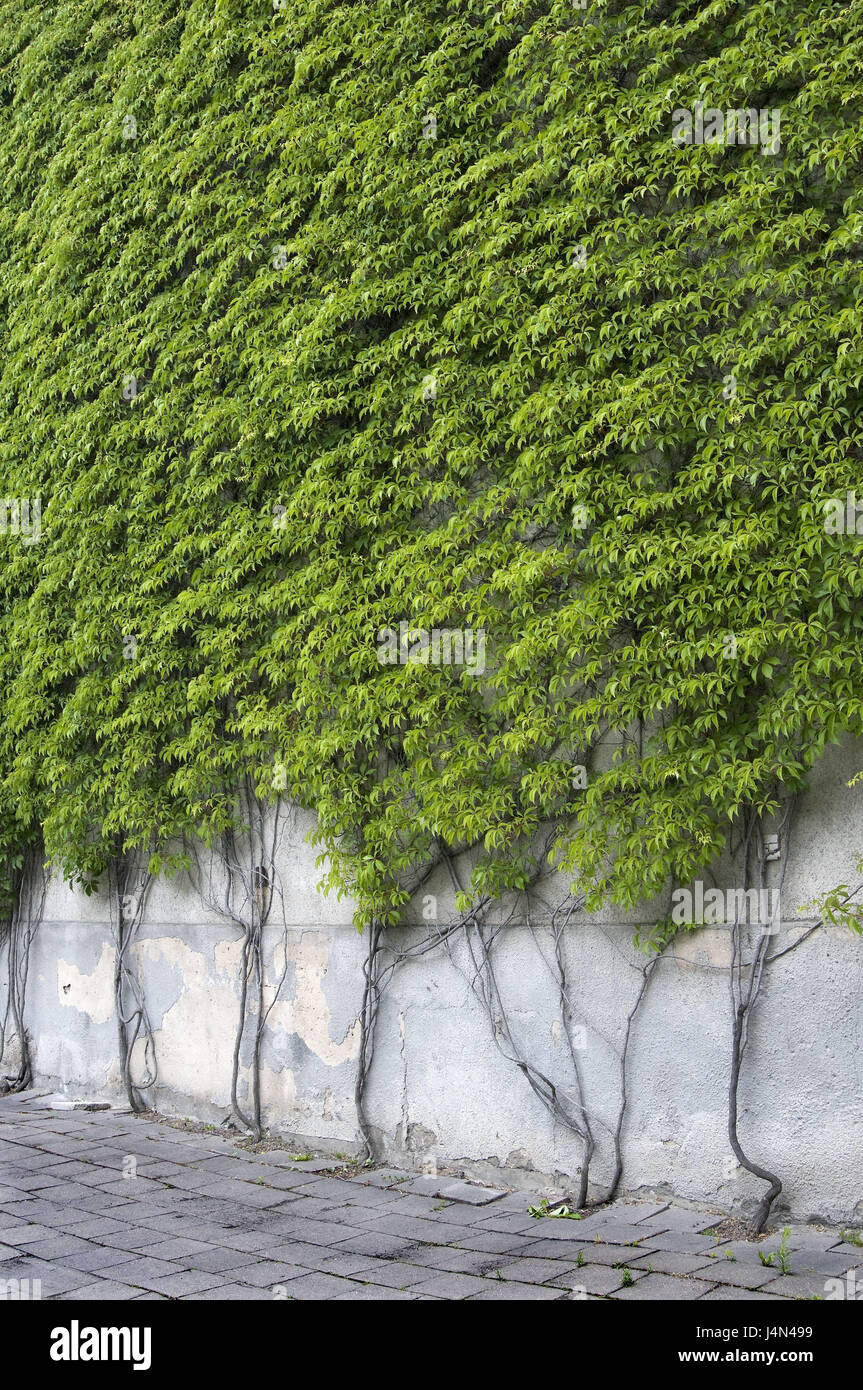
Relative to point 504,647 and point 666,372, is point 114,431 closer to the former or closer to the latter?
point 504,647

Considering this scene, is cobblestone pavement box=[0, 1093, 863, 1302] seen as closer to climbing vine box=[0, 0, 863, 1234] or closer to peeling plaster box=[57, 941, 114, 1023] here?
climbing vine box=[0, 0, 863, 1234]

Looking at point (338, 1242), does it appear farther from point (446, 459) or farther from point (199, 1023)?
point (446, 459)

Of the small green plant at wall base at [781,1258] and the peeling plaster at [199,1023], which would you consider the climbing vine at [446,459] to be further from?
the small green plant at wall base at [781,1258]

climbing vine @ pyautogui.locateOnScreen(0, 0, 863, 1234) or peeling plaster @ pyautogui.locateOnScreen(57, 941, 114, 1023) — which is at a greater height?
climbing vine @ pyautogui.locateOnScreen(0, 0, 863, 1234)

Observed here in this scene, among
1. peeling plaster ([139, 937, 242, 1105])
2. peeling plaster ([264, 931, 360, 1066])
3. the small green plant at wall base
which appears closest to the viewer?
the small green plant at wall base

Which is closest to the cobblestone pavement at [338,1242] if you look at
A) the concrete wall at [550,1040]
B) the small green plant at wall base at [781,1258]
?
the small green plant at wall base at [781,1258]

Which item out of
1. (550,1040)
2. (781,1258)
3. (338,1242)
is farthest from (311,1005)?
(781,1258)

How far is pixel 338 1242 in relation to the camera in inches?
154

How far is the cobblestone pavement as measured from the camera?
3.39 m

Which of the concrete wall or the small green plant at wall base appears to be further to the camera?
the concrete wall

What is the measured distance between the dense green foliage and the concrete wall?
0.35m

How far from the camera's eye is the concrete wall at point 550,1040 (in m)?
3.78

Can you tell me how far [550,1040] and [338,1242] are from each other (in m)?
1.11

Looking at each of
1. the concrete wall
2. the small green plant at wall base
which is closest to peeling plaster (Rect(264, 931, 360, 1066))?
the concrete wall
